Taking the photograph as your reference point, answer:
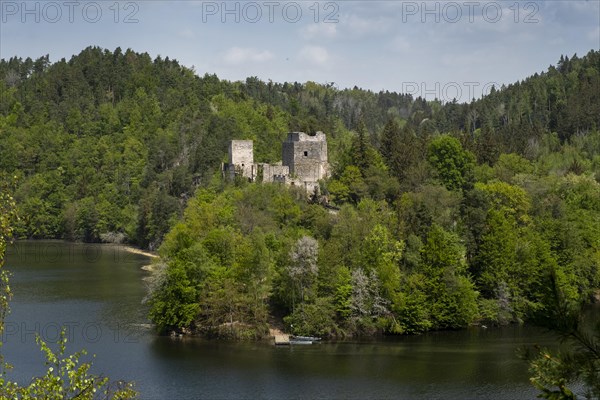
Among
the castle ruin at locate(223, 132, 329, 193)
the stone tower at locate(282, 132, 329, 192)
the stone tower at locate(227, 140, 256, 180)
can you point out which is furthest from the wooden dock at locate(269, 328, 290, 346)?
the stone tower at locate(227, 140, 256, 180)

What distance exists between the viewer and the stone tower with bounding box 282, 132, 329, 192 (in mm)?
73312

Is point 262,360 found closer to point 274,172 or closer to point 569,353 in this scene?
point 274,172

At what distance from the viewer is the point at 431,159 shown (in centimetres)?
7481

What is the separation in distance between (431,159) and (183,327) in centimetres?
3117

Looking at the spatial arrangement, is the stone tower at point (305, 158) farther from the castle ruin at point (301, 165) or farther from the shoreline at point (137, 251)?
the shoreline at point (137, 251)

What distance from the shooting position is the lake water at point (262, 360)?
40125 mm

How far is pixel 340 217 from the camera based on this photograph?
60.0m

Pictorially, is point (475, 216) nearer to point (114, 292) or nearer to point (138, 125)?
point (114, 292)

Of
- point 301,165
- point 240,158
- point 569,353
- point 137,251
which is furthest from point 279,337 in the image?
point 137,251

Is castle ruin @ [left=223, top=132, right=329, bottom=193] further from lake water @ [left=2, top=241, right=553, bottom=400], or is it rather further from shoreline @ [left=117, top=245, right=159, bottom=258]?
shoreline @ [left=117, top=245, right=159, bottom=258]

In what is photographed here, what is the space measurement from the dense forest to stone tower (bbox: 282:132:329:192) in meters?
1.83

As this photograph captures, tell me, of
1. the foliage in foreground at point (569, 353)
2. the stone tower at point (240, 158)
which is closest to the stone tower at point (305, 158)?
the stone tower at point (240, 158)

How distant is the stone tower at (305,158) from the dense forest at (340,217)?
183cm

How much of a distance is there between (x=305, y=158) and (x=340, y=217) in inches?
576
